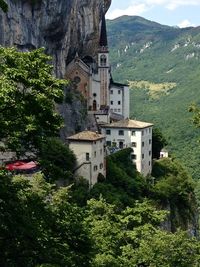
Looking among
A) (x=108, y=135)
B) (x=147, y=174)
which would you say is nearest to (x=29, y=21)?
(x=108, y=135)

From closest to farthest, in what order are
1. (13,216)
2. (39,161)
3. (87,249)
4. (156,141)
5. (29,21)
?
(13,216)
(39,161)
(87,249)
(29,21)
(156,141)

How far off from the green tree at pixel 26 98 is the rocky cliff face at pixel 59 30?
128 ft

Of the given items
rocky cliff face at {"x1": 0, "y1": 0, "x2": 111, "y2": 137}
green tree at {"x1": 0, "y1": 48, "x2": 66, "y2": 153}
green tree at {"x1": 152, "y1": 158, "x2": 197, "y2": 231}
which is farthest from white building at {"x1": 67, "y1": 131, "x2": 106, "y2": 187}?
green tree at {"x1": 0, "y1": 48, "x2": 66, "y2": 153}

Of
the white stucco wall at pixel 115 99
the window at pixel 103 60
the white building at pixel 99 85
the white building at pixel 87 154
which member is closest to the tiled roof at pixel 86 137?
the white building at pixel 87 154

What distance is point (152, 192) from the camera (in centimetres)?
6488

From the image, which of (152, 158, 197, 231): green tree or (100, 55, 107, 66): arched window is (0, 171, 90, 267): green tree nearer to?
(152, 158, 197, 231): green tree

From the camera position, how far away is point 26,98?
54.4 ft

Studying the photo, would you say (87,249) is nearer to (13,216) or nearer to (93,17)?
(13,216)

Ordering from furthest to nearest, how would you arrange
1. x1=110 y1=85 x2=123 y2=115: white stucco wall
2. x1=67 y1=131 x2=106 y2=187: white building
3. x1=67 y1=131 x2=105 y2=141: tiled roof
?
1. x1=110 y1=85 x2=123 y2=115: white stucco wall
2. x1=67 y1=131 x2=105 y2=141: tiled roof
3. x1=67 y1=131 x2=106 y2=187: white building

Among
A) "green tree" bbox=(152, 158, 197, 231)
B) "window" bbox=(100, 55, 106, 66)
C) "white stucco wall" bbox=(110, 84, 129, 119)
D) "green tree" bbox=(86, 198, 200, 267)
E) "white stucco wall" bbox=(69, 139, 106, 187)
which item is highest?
"window" bbox=(100, 55, 106, 66)

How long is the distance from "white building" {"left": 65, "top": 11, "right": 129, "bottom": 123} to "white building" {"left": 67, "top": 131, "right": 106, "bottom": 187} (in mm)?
21618

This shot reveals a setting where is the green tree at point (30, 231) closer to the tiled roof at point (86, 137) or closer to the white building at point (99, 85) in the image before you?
the tiled roof at point (86, 137)

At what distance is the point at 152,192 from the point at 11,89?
1998 inches

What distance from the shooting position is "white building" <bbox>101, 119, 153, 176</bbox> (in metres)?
69.6
